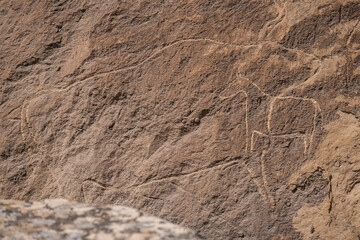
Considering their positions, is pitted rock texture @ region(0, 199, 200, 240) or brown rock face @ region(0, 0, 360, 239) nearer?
pitted rock texture @ region(0, 199, 200, 240)

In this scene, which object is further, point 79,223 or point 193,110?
point 193,110

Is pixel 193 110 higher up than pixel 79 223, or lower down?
lower down

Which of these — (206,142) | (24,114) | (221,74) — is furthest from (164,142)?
(24,114)

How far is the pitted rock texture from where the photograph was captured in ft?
4.97

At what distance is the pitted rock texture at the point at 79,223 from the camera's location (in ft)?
4.97

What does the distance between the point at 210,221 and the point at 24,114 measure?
1202 mm

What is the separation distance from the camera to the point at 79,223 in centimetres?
157

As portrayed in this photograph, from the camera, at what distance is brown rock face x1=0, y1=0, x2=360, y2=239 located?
243 centimetres

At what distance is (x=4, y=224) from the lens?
1558mm

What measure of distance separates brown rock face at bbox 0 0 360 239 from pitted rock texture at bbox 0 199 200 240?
35.9 inches

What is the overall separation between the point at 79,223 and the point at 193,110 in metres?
1.10

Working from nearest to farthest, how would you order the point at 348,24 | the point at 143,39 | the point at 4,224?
the point at 4,224
the point at 348,24
the point at 143,39

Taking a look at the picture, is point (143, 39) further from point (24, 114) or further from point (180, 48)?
point (24, 114)

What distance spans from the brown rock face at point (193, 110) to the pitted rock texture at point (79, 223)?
912mm
